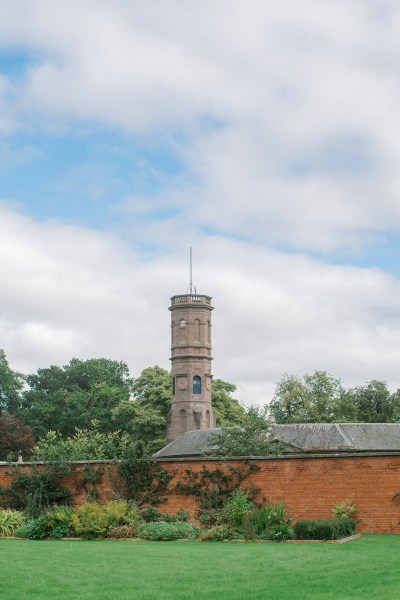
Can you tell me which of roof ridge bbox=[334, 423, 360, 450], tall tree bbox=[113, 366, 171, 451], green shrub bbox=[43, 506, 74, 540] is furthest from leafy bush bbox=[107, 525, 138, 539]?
tall tree bbox=[113, 366, 171, 451]

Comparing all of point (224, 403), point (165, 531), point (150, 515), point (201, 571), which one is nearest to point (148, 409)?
point (224, 403)

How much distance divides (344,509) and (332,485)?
2.49 feet

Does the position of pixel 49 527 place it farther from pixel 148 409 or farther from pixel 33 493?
pixel 148 409

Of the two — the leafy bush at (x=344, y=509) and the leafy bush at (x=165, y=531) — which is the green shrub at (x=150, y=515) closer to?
the leafy bush at (x=165, y=531)

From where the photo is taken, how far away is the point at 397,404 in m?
79.8

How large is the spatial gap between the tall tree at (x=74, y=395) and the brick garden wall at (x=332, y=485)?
5575 centimetres

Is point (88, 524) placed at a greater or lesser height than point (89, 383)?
lesser

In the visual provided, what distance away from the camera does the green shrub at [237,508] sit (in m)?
21.5

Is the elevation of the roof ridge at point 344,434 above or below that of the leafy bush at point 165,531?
above

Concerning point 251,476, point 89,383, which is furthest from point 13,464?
point 89,383

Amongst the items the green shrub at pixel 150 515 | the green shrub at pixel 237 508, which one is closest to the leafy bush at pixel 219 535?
the green shrub at pixel 237 508

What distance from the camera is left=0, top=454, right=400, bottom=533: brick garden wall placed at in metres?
21.9

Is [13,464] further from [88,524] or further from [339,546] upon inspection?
[339,546]

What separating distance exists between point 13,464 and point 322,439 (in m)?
34.6
